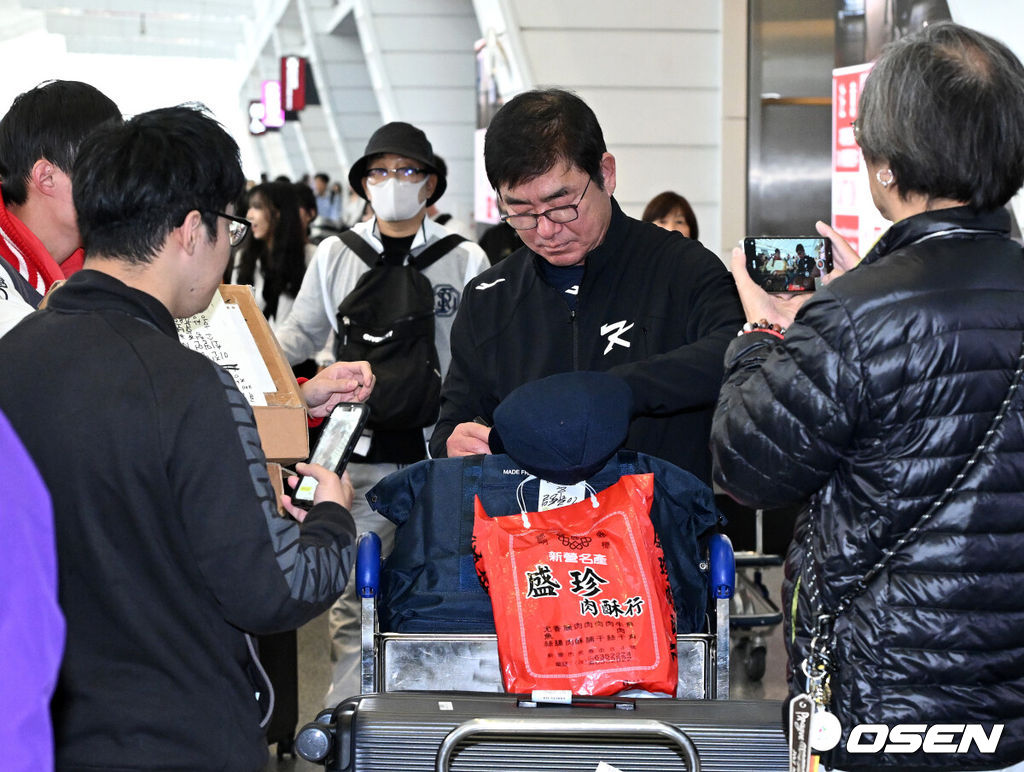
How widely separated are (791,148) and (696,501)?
17.0ft

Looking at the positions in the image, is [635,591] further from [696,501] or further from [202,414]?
[202,414]

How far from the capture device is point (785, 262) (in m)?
2.16

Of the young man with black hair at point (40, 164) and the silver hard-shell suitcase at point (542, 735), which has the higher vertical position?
the young man with black hair at point (40, 164)

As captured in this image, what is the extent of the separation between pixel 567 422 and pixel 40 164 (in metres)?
1.35

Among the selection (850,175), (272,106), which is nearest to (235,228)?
(850,175)

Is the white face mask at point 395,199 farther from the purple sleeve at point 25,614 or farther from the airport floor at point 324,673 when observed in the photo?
the purple sleeve at point 25,614

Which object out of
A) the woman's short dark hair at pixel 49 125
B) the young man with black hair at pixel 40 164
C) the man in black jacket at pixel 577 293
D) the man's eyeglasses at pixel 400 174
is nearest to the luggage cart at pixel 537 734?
the man in black jacket at pixel 577 293

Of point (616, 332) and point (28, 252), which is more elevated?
point (28, 252)

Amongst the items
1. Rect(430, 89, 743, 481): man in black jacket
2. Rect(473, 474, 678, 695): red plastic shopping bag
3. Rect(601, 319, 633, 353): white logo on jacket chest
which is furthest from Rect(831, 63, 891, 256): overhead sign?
Rect(473, 474, 678, 695): red plastic shopping bag

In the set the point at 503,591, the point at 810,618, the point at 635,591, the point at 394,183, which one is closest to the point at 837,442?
the point at 810,618

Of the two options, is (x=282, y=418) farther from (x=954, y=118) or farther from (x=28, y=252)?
(x=954, y=118)

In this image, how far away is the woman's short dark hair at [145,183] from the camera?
1.71 metres

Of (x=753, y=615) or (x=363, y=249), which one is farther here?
(x=753, y=615)

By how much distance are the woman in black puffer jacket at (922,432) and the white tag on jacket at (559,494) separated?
652 millimetres
